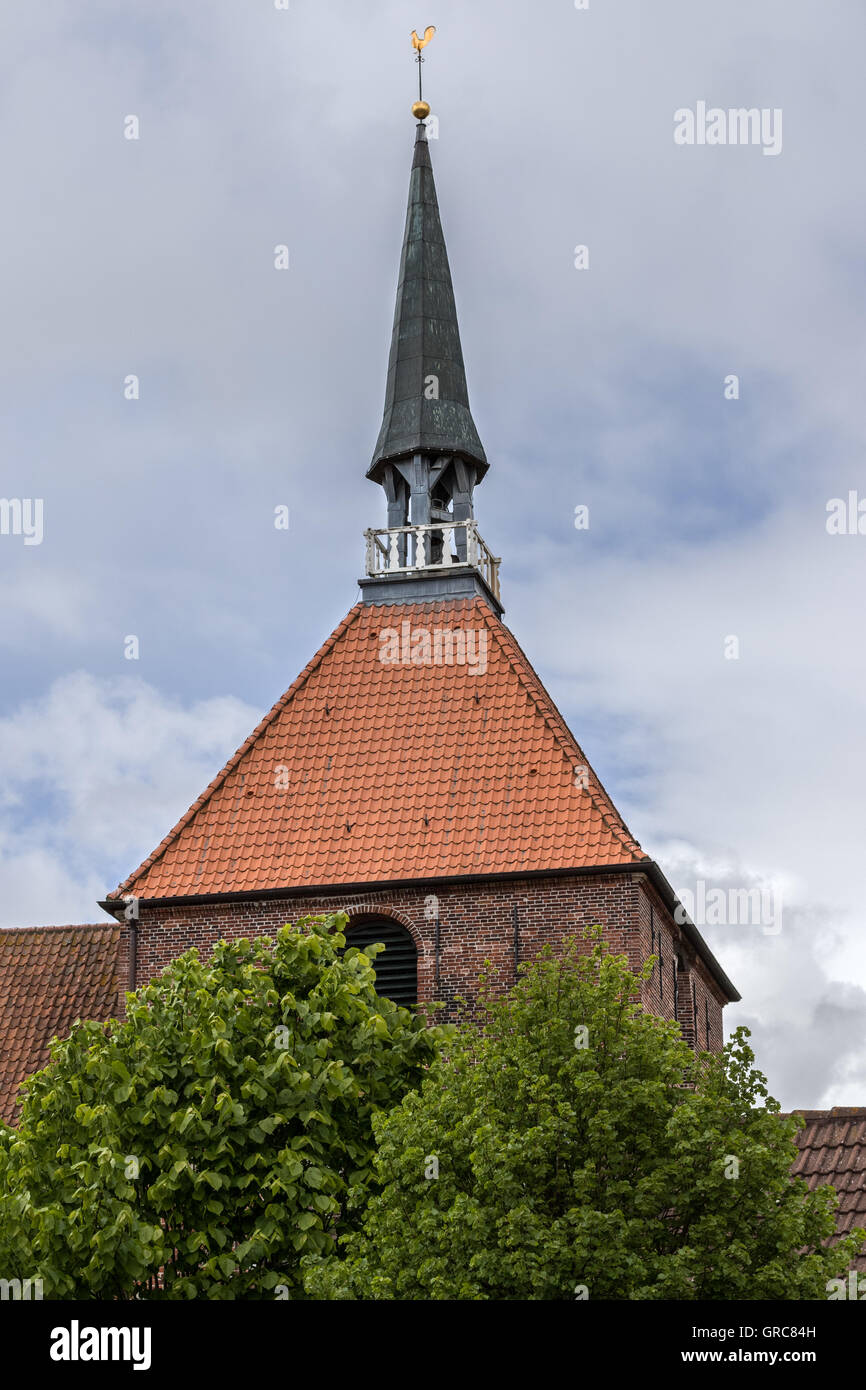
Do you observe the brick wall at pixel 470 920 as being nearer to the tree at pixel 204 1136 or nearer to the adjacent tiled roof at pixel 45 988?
the adjacent tiled roof at pixel 45 988

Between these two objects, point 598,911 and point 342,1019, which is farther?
point 598,911

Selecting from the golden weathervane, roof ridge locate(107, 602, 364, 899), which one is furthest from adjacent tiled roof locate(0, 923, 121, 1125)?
the golden weathervane

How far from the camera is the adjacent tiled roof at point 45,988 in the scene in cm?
2739

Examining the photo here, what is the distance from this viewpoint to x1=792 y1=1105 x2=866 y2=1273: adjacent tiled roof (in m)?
21.4

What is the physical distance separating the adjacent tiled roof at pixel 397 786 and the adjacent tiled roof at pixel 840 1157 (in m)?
4.03

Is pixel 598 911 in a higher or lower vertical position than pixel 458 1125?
Answer: higher

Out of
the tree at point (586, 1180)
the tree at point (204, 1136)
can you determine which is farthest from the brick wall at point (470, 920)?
the tree at point (586, 1180)

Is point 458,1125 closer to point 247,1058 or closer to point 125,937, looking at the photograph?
point 247,1058

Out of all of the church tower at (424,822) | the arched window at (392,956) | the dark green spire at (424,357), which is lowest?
the arched window at (392,956)

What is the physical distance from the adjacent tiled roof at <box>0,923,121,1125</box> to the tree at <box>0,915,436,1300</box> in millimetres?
6759

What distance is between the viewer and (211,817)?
27828 mm
